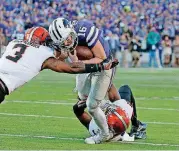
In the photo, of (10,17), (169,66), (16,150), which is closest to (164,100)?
(16,150)

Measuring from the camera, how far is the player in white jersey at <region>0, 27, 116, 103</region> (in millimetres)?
8195

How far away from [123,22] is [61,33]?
23416mm

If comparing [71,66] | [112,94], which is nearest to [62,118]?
[112,94]

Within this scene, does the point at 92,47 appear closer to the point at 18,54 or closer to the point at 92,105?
the point at 92,105

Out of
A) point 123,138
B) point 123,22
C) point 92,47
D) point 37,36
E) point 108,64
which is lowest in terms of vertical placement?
point 123,22

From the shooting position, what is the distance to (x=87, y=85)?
31.1ft

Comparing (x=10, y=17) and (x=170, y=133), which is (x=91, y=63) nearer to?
(x=170, y=133)

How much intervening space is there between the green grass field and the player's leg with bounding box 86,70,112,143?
147 mm

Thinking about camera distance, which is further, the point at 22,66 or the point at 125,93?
the point at 125,93

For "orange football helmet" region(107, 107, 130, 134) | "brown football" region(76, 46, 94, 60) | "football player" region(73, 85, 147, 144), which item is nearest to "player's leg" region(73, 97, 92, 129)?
"football player" region(73, 85, 147, 144)

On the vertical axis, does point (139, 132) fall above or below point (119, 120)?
below

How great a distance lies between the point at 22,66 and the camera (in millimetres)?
8211

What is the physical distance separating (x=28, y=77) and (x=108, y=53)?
126 centimetres

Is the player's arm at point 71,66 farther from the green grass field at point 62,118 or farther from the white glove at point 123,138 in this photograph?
the white glove at point 123,138
